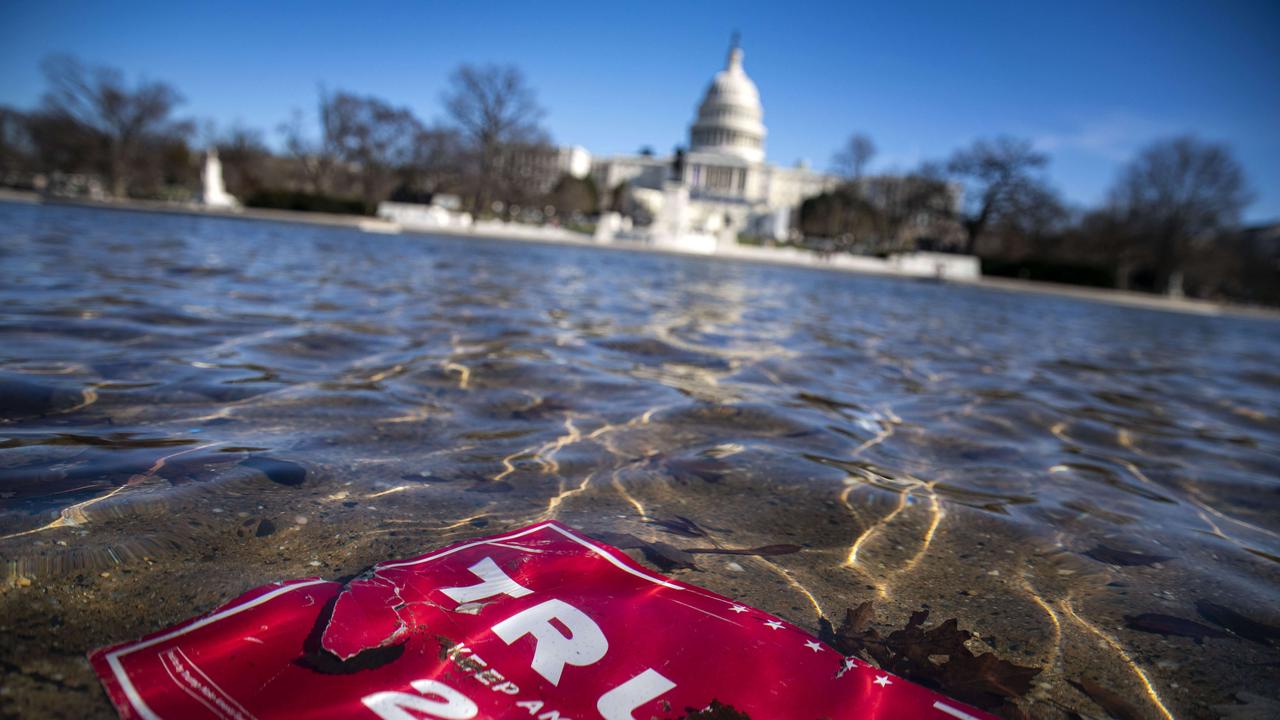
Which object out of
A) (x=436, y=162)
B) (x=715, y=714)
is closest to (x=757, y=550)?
(x=715, y=714)

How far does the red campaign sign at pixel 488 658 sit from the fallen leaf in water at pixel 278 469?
0.71 metres

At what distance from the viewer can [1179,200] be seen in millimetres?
35656

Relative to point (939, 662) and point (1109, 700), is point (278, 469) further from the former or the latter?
point (1109, 700)

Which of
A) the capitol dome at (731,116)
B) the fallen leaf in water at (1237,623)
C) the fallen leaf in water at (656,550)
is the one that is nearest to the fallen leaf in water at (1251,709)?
the fallen leaf in water at (1237,623)

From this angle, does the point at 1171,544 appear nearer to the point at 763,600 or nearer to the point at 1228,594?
the point at 1228,594

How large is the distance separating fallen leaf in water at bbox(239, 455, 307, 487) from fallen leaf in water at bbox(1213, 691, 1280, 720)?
2.31 metres

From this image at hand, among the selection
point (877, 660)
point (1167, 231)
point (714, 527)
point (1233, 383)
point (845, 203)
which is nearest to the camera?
point (877, 660)

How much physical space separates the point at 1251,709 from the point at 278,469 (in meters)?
2.50

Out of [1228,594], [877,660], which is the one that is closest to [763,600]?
[877,660]

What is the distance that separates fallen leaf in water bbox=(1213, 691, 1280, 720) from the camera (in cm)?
137

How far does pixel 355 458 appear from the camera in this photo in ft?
7.82

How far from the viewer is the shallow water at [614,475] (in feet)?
5.04

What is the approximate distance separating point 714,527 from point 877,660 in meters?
0.70

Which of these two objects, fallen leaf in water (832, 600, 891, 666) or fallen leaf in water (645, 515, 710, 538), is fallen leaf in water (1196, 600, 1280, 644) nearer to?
fallen leaf in water (832, 600, 891, 666)
